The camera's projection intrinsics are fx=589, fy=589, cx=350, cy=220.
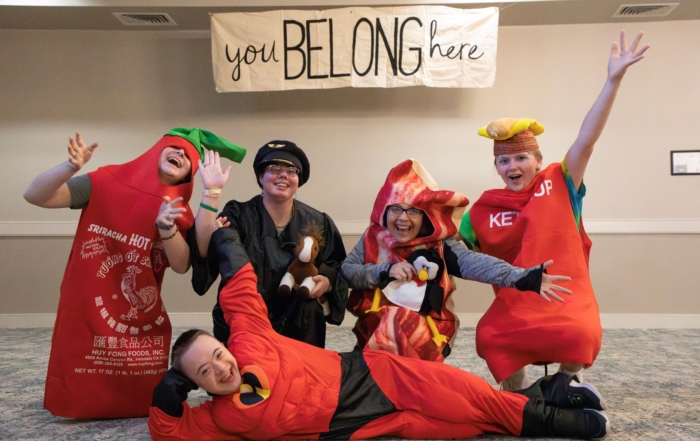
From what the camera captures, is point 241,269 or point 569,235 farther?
point 569,235

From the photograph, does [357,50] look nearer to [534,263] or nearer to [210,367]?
[534,263]

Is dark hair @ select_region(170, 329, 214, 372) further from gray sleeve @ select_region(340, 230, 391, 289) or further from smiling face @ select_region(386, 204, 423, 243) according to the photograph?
smiling face @ select_region(386, 204, 423, 243)

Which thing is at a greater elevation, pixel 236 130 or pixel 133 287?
pixel 236 130

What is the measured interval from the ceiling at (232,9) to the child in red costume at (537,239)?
6.08ft

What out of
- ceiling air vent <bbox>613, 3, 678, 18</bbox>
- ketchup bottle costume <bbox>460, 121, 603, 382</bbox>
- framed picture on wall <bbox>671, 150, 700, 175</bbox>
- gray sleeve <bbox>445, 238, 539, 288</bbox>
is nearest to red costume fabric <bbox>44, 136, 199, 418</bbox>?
gray sleeve <bbox>445, 238, 539, 288</bbox>

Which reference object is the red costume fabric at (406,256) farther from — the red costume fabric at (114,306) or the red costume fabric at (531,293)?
the red costume fabric at (114,306)

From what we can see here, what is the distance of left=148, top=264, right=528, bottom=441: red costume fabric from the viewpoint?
69.1 inches

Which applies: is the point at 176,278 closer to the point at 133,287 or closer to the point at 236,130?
the point at 236,130

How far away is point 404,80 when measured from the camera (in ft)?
12.4

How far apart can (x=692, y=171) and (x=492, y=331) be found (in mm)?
2927

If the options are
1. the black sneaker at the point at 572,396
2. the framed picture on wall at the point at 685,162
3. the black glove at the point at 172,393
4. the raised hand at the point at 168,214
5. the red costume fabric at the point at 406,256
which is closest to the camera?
the black glove at the point at 172,393

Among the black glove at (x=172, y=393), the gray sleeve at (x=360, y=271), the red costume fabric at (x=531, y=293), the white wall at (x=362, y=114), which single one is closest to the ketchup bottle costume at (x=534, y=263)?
the red costume fabric at (x=531, y=293)

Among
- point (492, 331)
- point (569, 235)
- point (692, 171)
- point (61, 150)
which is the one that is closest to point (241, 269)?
point (492, 331)

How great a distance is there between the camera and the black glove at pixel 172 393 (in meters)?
1.69
